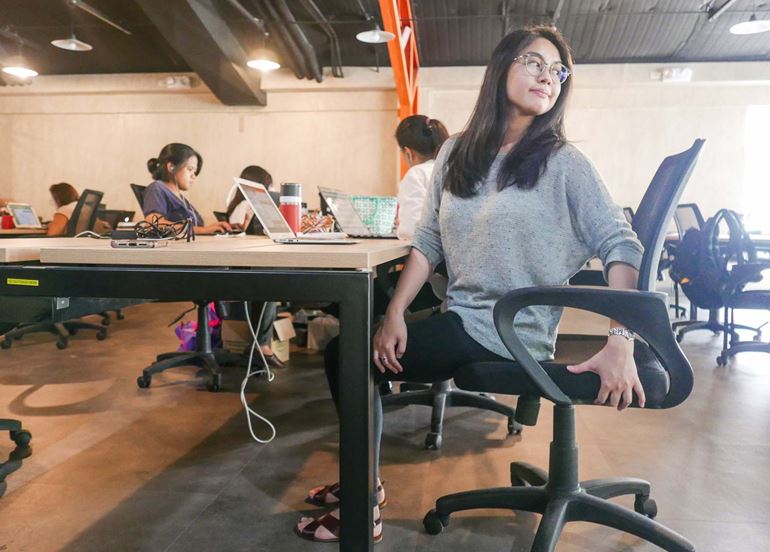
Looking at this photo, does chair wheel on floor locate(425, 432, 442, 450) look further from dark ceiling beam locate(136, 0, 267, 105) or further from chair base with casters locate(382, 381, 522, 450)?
dark ceiling beam locate(136, 0, 267, 105)

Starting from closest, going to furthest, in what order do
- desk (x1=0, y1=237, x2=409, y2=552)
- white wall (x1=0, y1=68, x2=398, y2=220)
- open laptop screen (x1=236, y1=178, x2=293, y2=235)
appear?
desk (x1=0, y1=237, x2=409, y2=552), open laptop screen (x1=236, y1=178, x2=293, y2=235), white wall (x1=0, y1=68, x2=398, y2=220)

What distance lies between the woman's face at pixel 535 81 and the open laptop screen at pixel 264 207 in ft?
2.30

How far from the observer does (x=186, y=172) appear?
3293mm

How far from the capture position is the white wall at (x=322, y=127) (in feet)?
25.6

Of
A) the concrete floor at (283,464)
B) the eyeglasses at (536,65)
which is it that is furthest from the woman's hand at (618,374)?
the eyeglasses at (536,65)

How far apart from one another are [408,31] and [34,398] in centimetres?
532

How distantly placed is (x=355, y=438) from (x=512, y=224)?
0.57m

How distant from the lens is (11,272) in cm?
109

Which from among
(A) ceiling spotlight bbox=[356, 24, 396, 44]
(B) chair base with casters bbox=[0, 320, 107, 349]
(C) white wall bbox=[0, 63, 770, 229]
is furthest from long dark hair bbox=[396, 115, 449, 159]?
(C) white wall bbox=[0, 63, 770, 229]

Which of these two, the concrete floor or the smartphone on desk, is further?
the concrete floor

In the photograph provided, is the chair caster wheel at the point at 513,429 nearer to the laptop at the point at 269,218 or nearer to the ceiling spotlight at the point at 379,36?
the laptop at the point at 269,218

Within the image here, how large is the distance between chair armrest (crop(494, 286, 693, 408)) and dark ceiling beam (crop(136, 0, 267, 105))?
590 centimetres

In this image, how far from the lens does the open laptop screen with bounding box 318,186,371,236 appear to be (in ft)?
6.13

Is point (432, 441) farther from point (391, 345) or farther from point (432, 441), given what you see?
point (391, 345)
